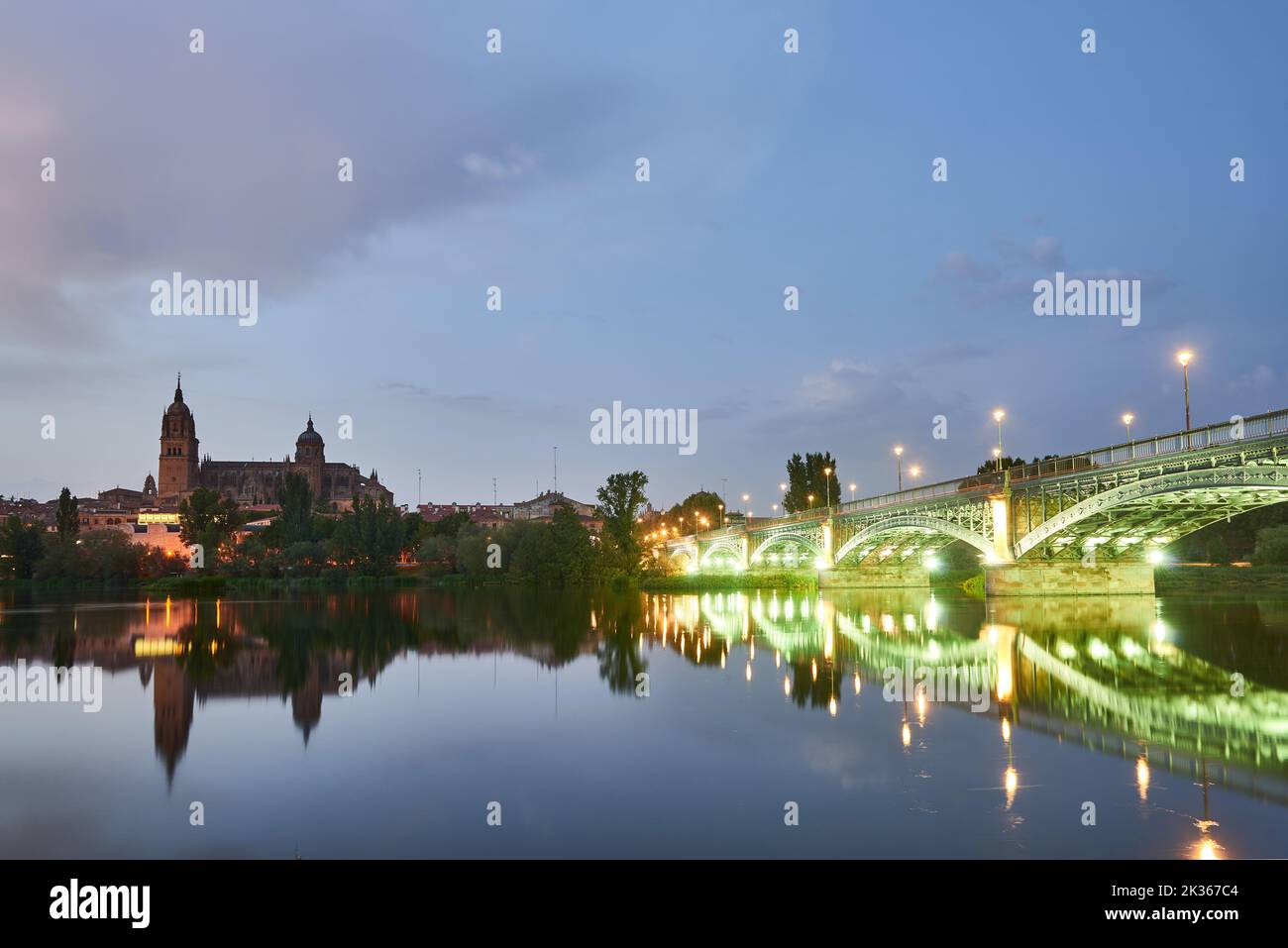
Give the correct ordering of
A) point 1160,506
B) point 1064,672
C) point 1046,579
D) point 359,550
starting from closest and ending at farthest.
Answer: point 1064,672 < point 1160,506 < point 1046,579 < point 359,550

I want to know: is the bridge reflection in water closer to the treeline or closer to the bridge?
the bridge

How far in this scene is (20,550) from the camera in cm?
11138

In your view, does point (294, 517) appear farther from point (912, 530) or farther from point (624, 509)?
point (912, 530)

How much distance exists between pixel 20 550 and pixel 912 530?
4239 inches

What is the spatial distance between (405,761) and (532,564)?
8252cm

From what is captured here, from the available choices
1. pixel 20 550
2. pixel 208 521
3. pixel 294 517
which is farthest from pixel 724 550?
pixel 20 550

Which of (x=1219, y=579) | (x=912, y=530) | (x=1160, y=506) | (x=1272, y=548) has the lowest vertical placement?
(x=1219, y=579)

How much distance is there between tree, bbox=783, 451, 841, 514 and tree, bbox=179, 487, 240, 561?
80.2 m

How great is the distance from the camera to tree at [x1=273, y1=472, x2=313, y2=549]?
121500 millimetres

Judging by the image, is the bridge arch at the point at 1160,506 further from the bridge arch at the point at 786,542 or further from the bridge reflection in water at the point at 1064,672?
the bridge arch at the point at 786,542

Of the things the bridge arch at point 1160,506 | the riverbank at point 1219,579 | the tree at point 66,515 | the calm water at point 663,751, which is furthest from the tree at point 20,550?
the riverbank at point 1219,579

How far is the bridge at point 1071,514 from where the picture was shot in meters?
38.5
